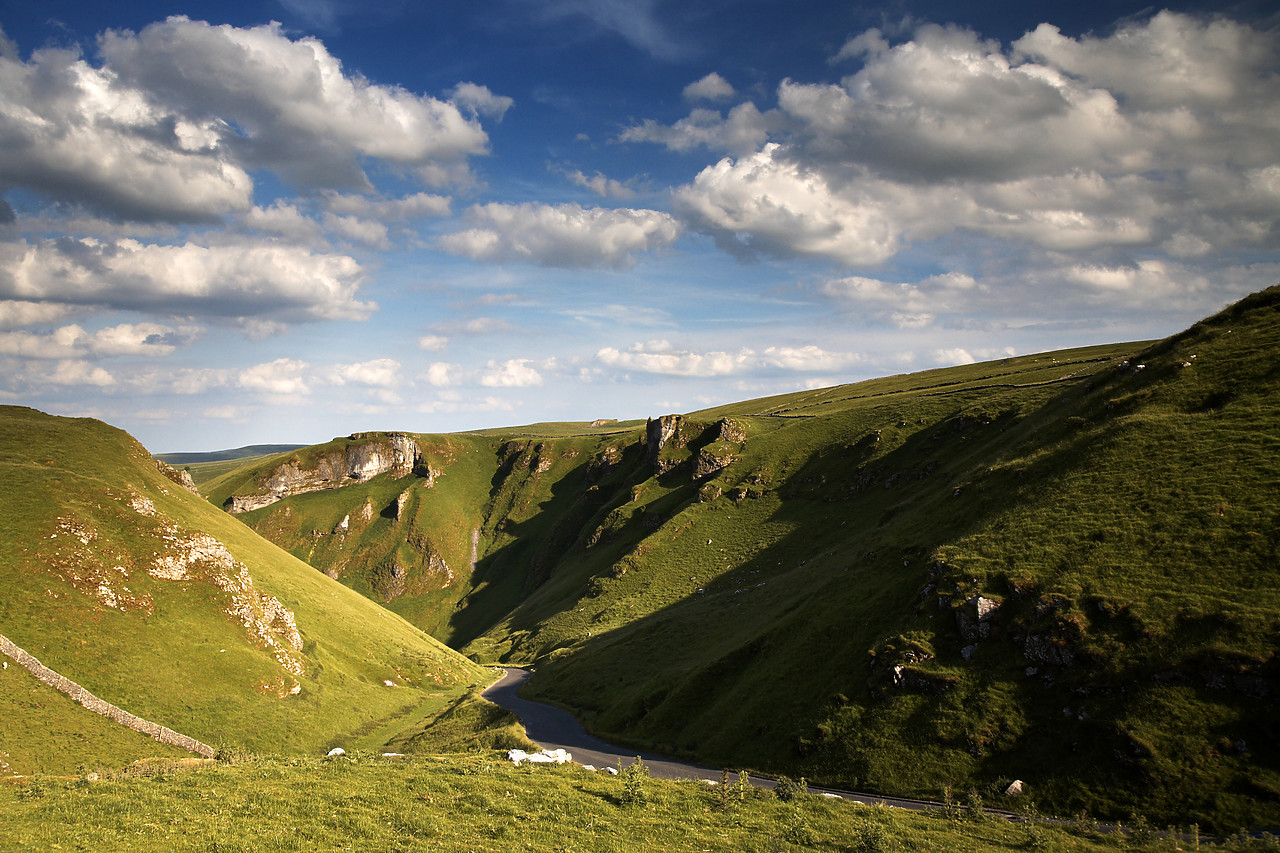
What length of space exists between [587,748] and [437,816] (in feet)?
124

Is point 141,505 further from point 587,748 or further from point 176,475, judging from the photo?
point 587,748

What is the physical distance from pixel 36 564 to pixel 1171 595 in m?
97.4

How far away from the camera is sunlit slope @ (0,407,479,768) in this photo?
2072 inches

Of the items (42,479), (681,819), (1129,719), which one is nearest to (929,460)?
(1129,719)

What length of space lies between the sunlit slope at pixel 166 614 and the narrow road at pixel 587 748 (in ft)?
47.3

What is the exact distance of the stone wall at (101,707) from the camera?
45.8 m

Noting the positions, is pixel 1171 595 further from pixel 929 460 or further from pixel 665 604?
pixel 665 604

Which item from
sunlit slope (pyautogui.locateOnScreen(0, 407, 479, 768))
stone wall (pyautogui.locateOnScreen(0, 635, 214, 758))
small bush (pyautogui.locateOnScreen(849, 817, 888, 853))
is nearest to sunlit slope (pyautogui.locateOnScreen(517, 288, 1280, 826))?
small bush (pyautogui.locateOnScreen(849, 817, 888, 853))

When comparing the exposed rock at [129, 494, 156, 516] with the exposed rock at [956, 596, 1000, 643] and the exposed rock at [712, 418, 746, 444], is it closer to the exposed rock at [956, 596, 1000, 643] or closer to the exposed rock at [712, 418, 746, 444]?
the exposed rock at [956, 596, 1000, 643]

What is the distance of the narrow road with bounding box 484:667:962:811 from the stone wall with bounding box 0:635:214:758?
98.0 feet

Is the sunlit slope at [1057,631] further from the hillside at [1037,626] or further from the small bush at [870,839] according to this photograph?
the small bush at [870,839]

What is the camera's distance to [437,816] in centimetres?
2103

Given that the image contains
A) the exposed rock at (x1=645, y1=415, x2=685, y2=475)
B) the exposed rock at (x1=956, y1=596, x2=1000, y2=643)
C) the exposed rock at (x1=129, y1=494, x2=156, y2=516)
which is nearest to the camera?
the exposed rock at (x1=956, y1=596, x2=1000, y2=643)

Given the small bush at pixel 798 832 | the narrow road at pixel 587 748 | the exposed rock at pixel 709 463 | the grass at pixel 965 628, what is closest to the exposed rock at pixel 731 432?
the exposed rock at pixel 709 463
